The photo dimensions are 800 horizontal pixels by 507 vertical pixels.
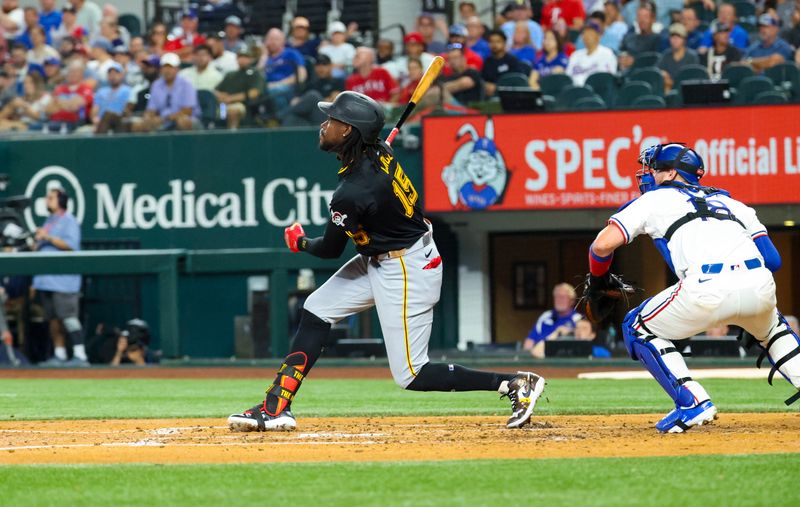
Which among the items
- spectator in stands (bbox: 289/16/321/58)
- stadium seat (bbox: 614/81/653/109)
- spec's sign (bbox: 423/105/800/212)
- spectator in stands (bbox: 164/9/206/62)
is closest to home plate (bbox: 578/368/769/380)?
spec's sign (bbox: 423/105/800/212)

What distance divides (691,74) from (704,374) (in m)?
4.10

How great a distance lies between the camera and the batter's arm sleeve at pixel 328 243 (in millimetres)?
7051

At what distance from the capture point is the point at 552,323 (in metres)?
15.3

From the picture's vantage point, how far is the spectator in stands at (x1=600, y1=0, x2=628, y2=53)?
1666 centimetres

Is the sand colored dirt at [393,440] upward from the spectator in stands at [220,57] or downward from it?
downward

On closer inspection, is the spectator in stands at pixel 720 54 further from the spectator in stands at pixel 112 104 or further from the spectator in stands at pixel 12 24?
the spectator in stands at pixel 12 24

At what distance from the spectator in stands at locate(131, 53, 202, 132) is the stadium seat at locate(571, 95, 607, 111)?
4900 mm

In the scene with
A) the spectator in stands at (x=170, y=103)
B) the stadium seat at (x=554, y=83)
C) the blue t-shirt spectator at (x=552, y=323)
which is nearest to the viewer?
the blue t-shirt spectator at (x=552, y=323)

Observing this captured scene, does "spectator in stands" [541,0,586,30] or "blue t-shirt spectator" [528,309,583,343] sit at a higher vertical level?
"spectator in stands" [541,0,586,30]

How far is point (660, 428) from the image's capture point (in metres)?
7.03

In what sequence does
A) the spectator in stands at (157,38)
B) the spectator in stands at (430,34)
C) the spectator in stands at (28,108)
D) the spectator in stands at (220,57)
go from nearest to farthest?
the spectator in stands at (430,34), the spectator in stands at (220,57), the spectator in stands at (28,108), the spectator in stands at (157,38)

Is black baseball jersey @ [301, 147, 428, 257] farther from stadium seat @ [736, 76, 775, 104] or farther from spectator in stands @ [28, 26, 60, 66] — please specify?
spectator in stands @ [28, 26, 60, 66]

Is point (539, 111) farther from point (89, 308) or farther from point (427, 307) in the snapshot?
point (427, 307)

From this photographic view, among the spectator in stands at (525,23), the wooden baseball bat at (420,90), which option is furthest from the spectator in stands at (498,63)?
the wooden baseball bat at (420,90)
